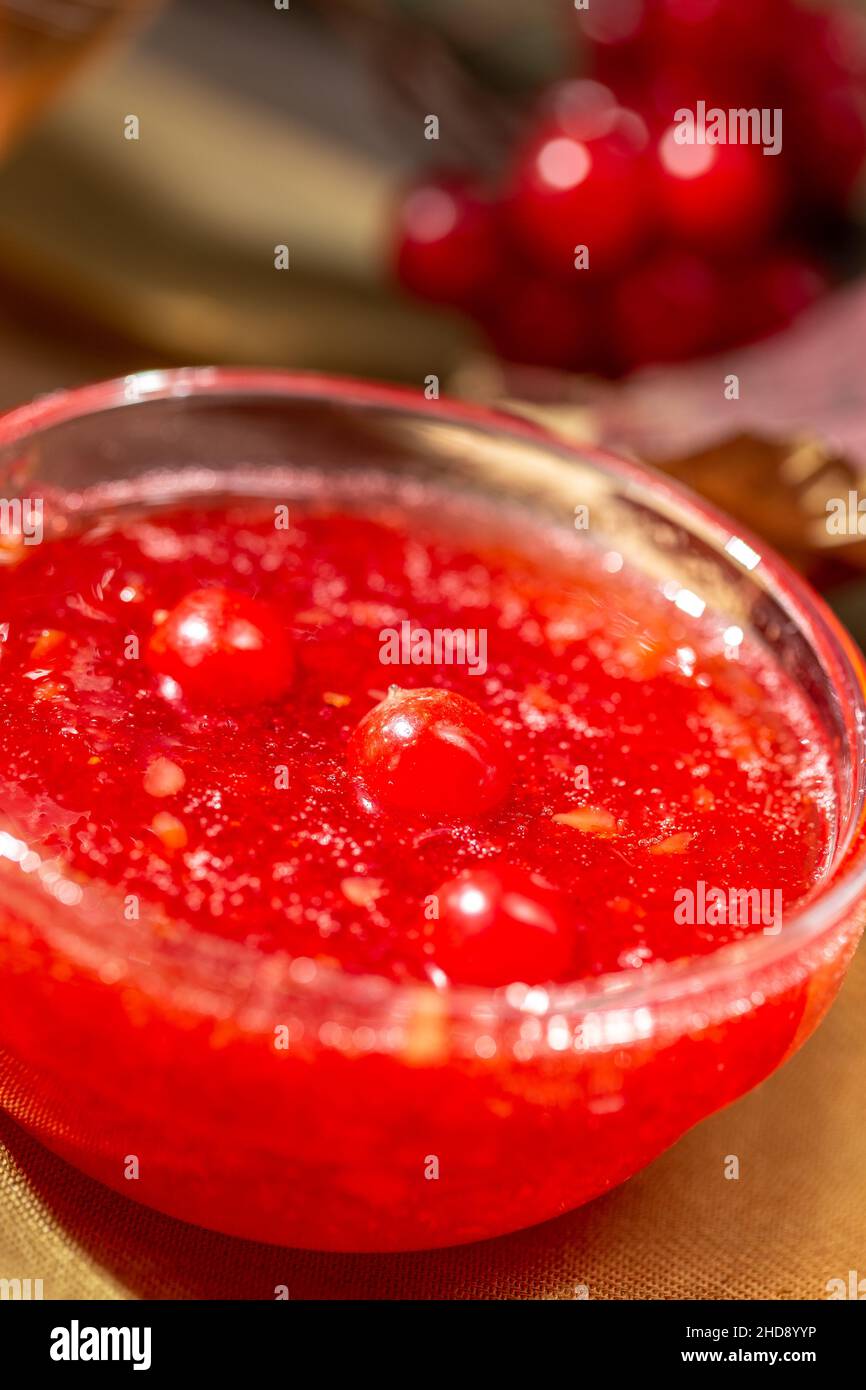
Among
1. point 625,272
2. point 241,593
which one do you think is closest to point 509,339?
point 625,272

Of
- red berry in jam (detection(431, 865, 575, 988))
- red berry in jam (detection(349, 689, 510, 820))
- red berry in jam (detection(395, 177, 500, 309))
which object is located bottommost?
red berry in jam (detection(431, 865, 575, 988))

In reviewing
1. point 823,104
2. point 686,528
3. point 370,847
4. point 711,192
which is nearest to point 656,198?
point 711,192

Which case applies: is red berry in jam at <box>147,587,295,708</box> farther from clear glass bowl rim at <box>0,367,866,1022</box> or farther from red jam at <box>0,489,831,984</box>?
clear glass bowl rim at <box>0,367,866,1022</box>

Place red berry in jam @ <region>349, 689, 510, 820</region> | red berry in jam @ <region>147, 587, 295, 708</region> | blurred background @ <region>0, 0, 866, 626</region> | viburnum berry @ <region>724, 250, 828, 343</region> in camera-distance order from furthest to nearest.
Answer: viburnum berry @ <region>724, 250, 828, 343</region>
blurred background @ <region>0, 0, 866, 626</region>
red berry in jam @ <region>147, 587, 295, 708</region>
red berry in jam @ <region>349, 689, 510, 820</region>

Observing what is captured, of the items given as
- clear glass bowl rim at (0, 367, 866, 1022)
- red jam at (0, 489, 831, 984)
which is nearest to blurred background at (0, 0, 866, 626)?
clear glass bowl rim at (0, 367, 866, 1022)

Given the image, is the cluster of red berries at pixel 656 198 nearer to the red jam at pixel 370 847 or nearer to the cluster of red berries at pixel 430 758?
the red jam at pixel 370 847

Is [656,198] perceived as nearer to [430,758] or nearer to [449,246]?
[449,246]
